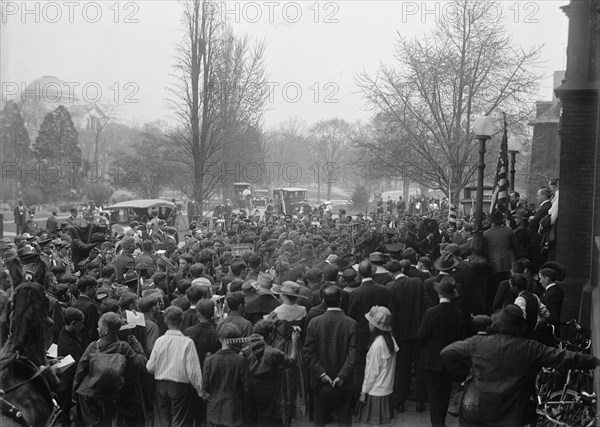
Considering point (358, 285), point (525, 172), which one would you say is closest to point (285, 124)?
point (525, 172)

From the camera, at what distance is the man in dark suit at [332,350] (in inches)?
279

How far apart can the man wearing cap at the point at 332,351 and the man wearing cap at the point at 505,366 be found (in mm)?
1276

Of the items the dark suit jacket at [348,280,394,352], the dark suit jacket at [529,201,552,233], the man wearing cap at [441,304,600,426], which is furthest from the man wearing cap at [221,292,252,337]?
the dark suit jacket at [529,201,552,233]

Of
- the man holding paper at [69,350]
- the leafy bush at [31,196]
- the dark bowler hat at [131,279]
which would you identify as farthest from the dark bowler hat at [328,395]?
the leafy bush at [31,196]

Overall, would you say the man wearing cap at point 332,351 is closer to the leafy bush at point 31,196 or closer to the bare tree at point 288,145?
the leafy bush at point 31,196

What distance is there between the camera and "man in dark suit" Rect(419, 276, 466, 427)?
748 centimetres

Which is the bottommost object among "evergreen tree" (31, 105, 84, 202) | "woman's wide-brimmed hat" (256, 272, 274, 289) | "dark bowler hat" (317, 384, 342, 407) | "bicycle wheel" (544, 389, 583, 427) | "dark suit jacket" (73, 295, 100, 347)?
"dark bowler hat" (317, 384, 342, 407)

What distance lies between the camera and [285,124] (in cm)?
4947

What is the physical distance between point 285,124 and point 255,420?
43.4m

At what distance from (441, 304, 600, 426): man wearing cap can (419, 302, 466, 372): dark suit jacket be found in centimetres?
137

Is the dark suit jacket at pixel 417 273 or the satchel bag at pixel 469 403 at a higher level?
the dark suit jacket at pixel 417 273

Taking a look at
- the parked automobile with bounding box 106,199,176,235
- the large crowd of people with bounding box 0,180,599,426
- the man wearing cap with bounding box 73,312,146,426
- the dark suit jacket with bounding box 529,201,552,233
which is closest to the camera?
the large crowd of people with bounding box 0,180,599,426

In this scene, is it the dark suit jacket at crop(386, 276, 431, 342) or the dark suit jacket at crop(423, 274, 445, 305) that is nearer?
the dark suit jacket at crop(386, 276, 431, 342)

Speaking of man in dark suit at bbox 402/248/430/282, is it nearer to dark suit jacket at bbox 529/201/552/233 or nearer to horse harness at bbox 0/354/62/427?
horse harness at bbox 0/354/62/427
